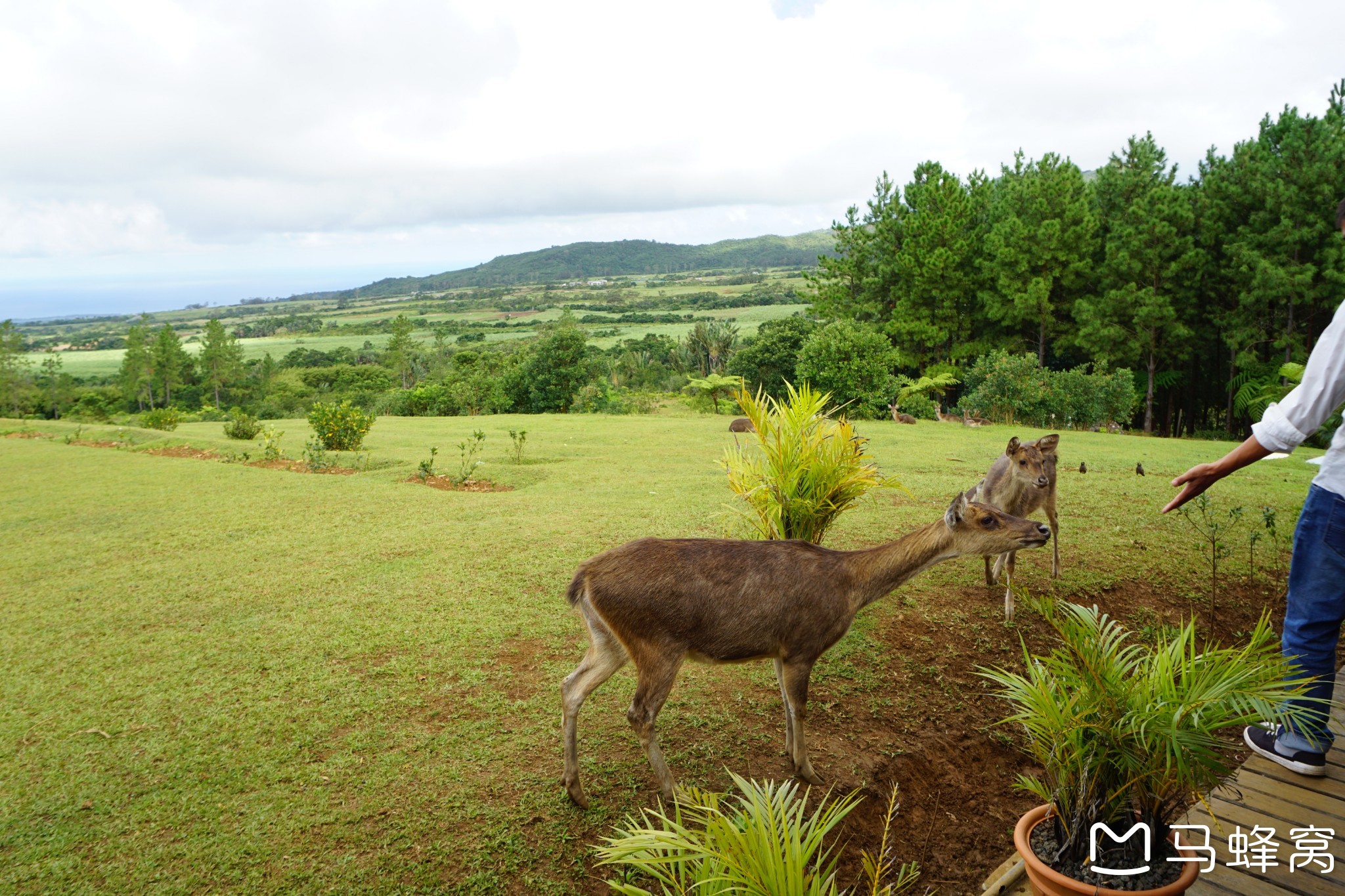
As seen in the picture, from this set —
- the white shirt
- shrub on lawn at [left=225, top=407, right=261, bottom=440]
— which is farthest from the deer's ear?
shrub on lawn at [left=225, top=407, right=261, bottom=440]

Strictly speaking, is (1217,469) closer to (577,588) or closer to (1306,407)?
(1306,407)

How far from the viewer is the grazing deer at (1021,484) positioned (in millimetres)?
6441

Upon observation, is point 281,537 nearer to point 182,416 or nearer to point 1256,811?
point 1256,811

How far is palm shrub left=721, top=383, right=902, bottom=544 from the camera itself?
5.79m

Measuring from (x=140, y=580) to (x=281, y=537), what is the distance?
1627mm

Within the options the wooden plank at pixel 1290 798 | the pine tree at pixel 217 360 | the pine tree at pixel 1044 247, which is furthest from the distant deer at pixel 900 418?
the pine tree at pixel 217 360

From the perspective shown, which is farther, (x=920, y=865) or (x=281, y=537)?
(x=281, y=537)

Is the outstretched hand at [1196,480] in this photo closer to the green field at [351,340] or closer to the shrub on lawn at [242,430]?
the shrub on lawn at [242,430]

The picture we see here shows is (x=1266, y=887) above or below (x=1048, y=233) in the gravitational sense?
below

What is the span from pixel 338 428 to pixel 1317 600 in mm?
14974

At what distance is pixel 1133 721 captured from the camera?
2.47 metres

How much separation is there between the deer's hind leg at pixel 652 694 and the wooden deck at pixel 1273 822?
1.51 metres

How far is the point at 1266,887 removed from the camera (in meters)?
2.77

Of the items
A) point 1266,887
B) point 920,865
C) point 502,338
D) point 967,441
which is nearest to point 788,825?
point 920,865
